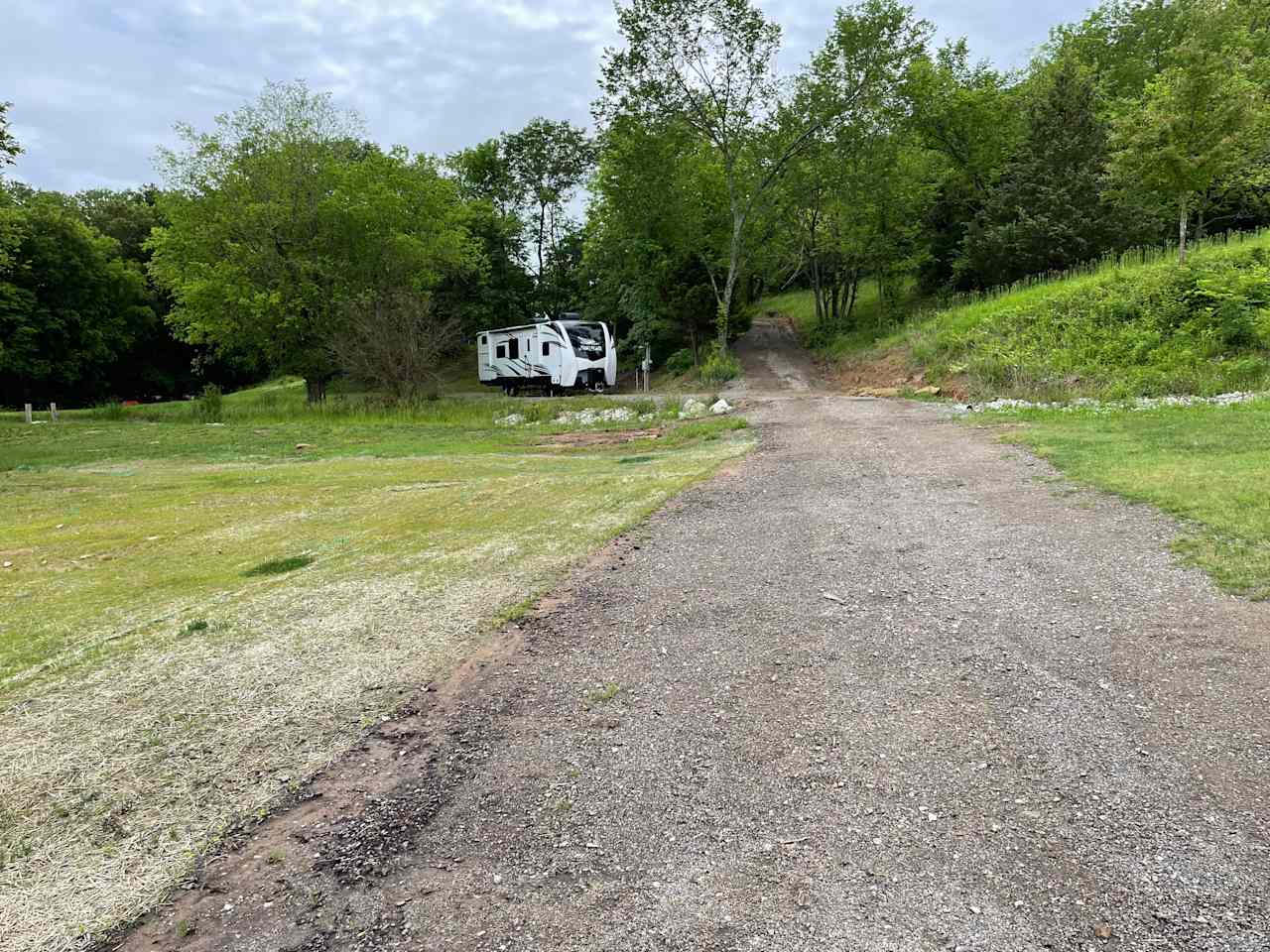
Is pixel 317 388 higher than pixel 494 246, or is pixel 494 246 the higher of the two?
pixel 494 246

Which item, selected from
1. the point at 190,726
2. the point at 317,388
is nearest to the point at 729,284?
the point at 317,388

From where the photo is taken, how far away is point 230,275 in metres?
25.0

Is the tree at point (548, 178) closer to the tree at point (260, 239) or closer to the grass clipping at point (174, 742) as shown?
the tree at point (260, 239)

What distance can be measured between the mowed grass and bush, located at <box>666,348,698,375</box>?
2071 cm

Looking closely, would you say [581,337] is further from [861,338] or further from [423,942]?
[423,942]

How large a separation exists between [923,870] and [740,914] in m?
0.58

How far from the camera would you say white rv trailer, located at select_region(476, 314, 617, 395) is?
27.8 metres

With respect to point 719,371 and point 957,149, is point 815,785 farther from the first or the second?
point 957,149

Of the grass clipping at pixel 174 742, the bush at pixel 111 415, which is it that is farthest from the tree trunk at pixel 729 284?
the grass clipping at pixel 174 742

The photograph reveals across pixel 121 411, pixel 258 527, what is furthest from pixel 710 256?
pixel 258 527

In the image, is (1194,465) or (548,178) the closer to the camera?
(1194,465)

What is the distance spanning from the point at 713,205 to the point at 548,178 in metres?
15.9

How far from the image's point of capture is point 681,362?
32.1m

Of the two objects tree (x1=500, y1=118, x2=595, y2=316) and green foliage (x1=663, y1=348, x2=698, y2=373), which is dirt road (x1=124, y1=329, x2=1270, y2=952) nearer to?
green foliage (x1=663, y1=348, x2=698, y2=373)
